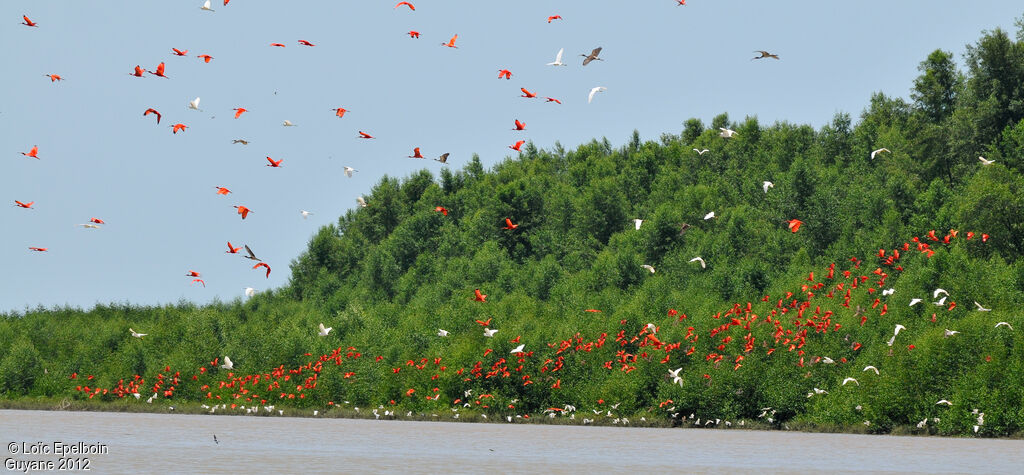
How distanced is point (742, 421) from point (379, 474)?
35.3 meters

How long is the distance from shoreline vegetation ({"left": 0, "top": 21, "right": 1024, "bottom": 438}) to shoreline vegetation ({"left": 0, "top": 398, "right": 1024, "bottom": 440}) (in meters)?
0.32

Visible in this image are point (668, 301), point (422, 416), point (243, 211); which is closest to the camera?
point (243, 211)

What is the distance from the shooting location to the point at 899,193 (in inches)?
4459

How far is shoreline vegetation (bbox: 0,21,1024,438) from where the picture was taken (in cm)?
6519

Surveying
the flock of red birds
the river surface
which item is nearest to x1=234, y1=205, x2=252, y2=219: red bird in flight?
the river surface

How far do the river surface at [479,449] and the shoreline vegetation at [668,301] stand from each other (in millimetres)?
4831

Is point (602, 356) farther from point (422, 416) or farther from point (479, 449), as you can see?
point (479, 449)

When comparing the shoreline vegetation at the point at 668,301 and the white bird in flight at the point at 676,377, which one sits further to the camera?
the shoreline vegetation at the point at 668,301

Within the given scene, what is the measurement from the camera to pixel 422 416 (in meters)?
74.4

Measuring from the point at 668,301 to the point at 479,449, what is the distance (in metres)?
53.1

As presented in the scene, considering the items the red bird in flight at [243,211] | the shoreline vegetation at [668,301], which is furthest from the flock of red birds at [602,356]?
the red bird in flight at [243,211]

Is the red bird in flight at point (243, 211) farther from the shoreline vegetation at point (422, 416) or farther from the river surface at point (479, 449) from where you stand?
the shoreline vegetation at point (422, 416)

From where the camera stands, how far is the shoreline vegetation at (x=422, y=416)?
200ft

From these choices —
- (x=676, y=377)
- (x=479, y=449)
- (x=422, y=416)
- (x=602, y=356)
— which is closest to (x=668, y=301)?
(x=602, y=356)
